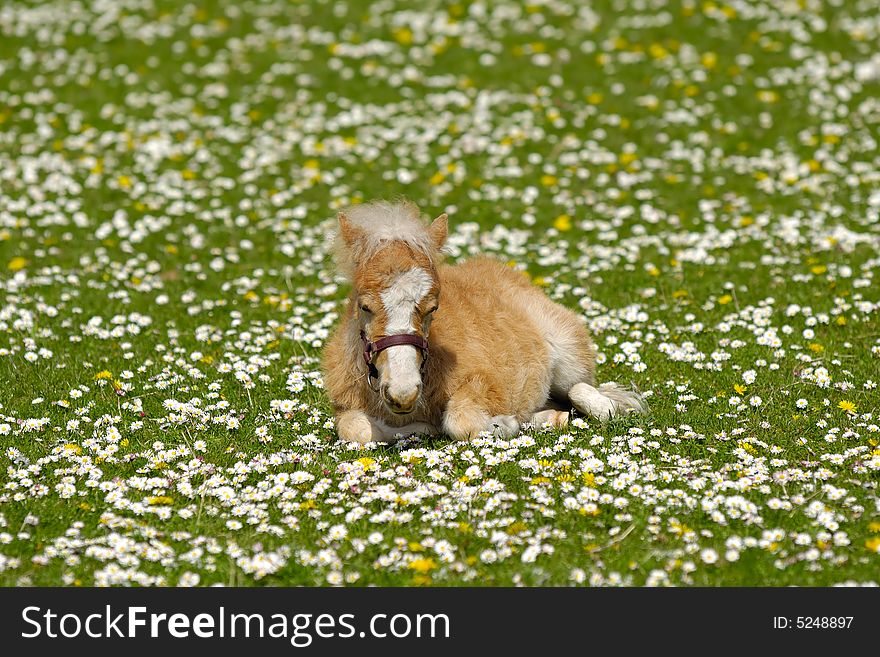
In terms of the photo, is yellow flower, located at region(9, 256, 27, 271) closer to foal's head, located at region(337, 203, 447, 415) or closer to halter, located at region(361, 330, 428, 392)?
foal's head, located at region(337, 203, 447, 415)

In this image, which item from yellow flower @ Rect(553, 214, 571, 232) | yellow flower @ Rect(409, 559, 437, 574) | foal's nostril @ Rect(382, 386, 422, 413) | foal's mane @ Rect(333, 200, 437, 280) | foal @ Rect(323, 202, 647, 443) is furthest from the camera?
yellow flower @ Rect(553, 214, 571, 232)

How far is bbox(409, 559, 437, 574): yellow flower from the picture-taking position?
609cm

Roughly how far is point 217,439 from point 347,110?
1065 cm

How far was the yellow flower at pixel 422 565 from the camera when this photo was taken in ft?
20.0

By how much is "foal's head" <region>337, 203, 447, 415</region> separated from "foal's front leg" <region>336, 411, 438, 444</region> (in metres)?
0.62

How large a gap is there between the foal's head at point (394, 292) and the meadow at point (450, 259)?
2.37 feet

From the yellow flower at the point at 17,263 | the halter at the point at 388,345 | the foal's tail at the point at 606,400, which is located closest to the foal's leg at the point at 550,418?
the foal's tail at the point at 606,400

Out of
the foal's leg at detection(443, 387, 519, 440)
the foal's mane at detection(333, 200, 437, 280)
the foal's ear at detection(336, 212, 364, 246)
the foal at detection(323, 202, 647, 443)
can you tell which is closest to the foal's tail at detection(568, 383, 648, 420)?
the foal at detection(323, 202, 647, 443)

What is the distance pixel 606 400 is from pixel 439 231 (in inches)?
80.8

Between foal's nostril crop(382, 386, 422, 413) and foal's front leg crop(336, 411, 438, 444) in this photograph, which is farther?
foal's front leg crop(336, 411, 438, 444)

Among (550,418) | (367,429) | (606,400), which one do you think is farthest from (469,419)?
(606,400)

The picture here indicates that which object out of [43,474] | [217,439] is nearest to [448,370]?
[217,439]
